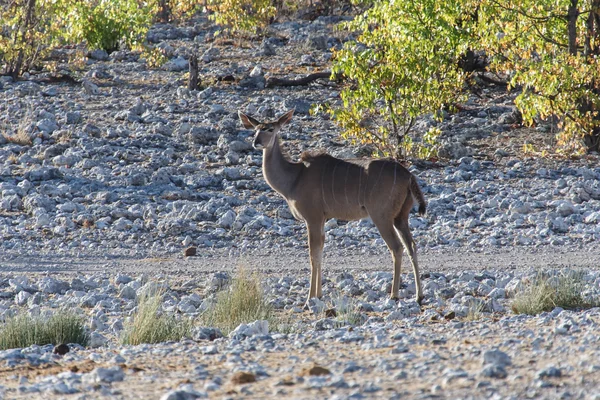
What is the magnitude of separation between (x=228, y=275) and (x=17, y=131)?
29.2 ft

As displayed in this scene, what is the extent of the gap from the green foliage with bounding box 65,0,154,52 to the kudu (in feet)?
42.9

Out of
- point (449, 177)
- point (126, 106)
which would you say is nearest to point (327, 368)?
point (449, 177)

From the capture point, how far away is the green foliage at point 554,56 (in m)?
16.2

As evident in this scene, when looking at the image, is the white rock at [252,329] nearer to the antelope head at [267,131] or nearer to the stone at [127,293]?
the stone at [127,293]

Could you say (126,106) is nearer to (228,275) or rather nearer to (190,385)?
(228,275)

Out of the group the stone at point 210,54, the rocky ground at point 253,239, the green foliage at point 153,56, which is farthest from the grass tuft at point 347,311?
the stone at point 210,54

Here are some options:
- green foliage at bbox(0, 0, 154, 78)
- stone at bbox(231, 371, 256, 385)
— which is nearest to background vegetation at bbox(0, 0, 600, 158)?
green foliage at bbox(0, 0, 154, 78)

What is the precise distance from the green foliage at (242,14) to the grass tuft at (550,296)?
16.0 metres

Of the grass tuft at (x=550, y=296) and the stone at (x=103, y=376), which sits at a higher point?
the stone at (x=103, y=376)

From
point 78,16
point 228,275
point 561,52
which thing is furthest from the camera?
point 78,16

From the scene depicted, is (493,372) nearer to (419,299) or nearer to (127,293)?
(419,299)

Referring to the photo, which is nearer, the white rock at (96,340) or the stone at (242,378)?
the stone at (242,378)

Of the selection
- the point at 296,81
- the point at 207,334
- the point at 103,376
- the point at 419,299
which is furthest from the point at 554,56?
the point at 103,376

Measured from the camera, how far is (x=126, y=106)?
20250 mm
